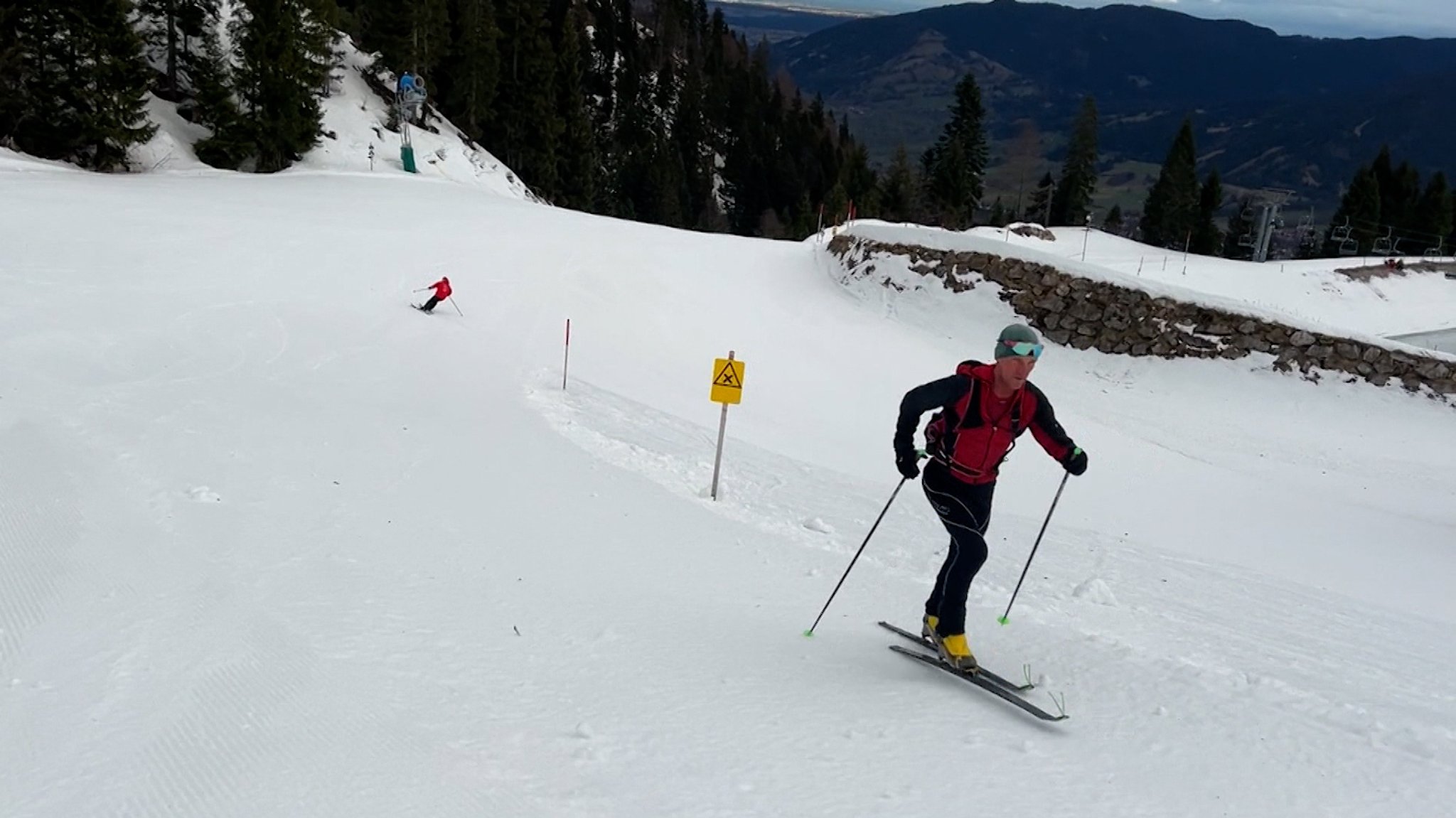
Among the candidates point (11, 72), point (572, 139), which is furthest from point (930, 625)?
point (572, 139)

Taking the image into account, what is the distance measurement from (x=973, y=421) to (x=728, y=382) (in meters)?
4.54

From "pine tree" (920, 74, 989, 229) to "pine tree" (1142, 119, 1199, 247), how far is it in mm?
14878

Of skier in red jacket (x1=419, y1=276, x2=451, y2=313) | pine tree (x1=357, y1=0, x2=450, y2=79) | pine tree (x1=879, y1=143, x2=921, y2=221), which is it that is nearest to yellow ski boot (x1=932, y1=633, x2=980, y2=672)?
skier in red jacket (x1=419, y1=276, x2=451, y2=313)

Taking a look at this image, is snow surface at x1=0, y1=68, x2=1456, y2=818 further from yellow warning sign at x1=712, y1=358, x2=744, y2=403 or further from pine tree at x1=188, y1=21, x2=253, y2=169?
pine tree at x1=188, y1=21, x2=253, y2=169

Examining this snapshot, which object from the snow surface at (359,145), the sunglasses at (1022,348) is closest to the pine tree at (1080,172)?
the snow surface at (359,145)

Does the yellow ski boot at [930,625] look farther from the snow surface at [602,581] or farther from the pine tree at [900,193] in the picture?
the pine tree at [900,193]

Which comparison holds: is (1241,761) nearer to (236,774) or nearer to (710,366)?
(236,774)

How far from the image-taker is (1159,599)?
25.4 feet

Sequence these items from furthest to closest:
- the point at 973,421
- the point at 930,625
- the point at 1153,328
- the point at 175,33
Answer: the point at 175,33 < the point at 1153,328 < the point at 930,625 < the point at 973,421

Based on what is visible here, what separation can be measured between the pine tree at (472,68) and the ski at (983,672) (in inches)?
2224

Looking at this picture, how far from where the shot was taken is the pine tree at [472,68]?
179ft

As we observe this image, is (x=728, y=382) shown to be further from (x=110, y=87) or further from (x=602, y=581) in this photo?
(x=110, y=87)

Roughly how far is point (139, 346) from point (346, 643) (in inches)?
333

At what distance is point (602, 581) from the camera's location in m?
6.17
